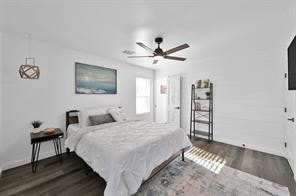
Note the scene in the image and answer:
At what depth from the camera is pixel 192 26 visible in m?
2.35

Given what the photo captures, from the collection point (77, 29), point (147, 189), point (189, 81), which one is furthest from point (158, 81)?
point (147, 189)

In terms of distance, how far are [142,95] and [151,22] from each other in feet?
12.3

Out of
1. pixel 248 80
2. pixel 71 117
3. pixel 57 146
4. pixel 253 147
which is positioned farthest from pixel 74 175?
pixel 248 80

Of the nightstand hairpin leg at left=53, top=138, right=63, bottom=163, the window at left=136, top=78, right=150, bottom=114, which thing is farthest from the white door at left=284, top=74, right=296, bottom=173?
the nightstand hairpin leg at left=53, top=138, right=63, bottom=163

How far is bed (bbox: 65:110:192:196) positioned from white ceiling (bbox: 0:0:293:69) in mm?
1968

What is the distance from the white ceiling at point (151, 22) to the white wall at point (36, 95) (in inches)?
12.3

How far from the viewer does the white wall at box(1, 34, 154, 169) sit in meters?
2.63

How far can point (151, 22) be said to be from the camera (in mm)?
2207

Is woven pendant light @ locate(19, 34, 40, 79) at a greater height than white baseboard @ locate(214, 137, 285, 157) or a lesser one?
greater

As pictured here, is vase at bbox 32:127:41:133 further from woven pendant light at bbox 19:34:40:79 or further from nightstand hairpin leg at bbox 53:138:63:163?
woven pendant light at bbox 19:34:40:79

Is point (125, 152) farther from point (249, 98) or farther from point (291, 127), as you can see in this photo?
point (249, 98)

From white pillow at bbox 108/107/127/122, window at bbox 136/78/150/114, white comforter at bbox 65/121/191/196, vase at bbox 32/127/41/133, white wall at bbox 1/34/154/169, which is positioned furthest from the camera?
window at bbox 136/78/150/114

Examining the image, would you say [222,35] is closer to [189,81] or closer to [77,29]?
[189,81]

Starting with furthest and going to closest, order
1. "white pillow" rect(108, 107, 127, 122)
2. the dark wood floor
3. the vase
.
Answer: "white pillow" rect(108, 107, 127, 122) < the vase < the dark wood floor
